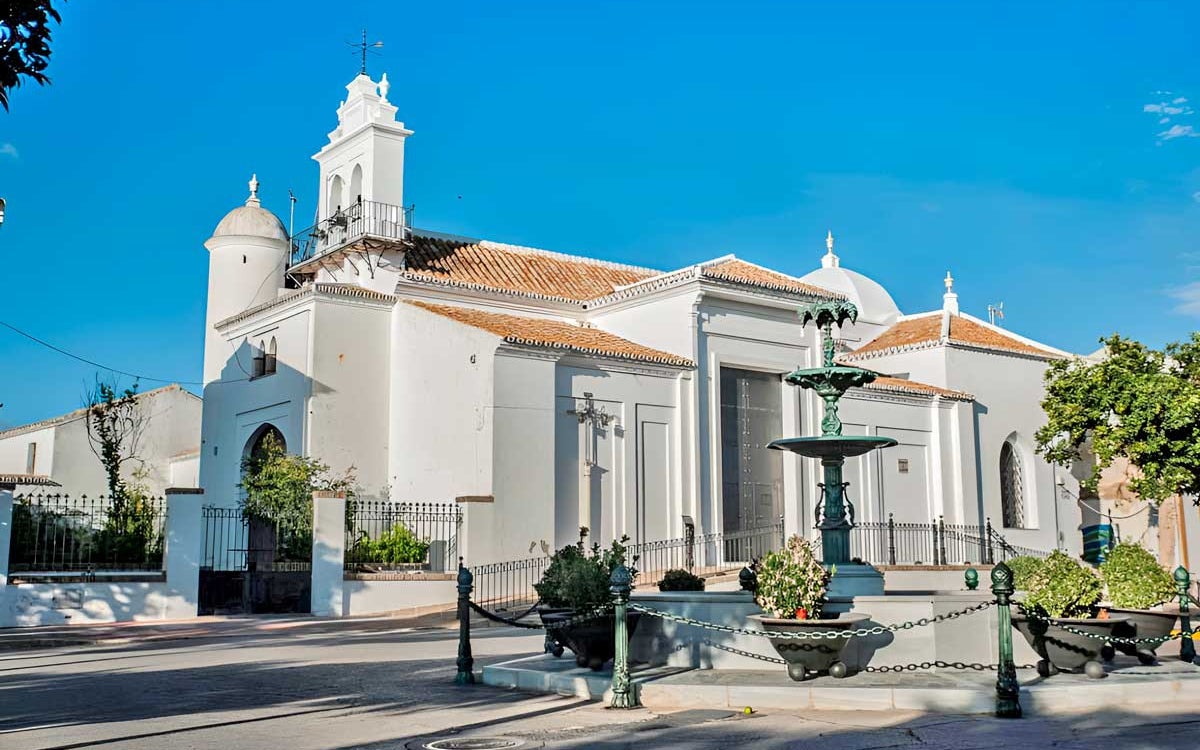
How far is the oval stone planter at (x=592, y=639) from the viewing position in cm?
1163

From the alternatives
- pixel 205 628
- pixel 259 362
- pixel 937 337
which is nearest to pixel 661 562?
pixel 205 628

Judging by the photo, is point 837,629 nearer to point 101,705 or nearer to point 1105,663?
point 1105,663

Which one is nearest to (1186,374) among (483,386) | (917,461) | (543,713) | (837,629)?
(917,461)

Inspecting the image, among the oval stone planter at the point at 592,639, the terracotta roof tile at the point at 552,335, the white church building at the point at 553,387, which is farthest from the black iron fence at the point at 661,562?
the oval stone planter at the point at 592,639

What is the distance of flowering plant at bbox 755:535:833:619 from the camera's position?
34.9ft

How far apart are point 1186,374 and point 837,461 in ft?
60.0

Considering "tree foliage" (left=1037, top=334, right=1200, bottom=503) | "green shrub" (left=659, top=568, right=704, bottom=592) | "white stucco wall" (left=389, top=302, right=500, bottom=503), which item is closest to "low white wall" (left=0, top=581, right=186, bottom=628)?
"white stucco wall" (left=389, top=302, right=500, bottom=503)

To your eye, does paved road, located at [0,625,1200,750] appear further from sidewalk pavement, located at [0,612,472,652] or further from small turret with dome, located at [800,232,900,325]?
small turret with dome, located at [800,232,900,325]

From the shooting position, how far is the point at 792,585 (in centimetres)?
1063

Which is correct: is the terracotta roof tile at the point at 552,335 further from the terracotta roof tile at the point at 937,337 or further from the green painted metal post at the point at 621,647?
the green painted metal post at the point at 621,647

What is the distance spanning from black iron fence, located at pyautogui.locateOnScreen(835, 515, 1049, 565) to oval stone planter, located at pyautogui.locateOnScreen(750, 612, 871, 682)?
1836cm

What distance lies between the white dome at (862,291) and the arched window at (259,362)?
18.2 meters

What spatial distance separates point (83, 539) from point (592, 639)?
1320cm

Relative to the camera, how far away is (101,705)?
35.1 ft
